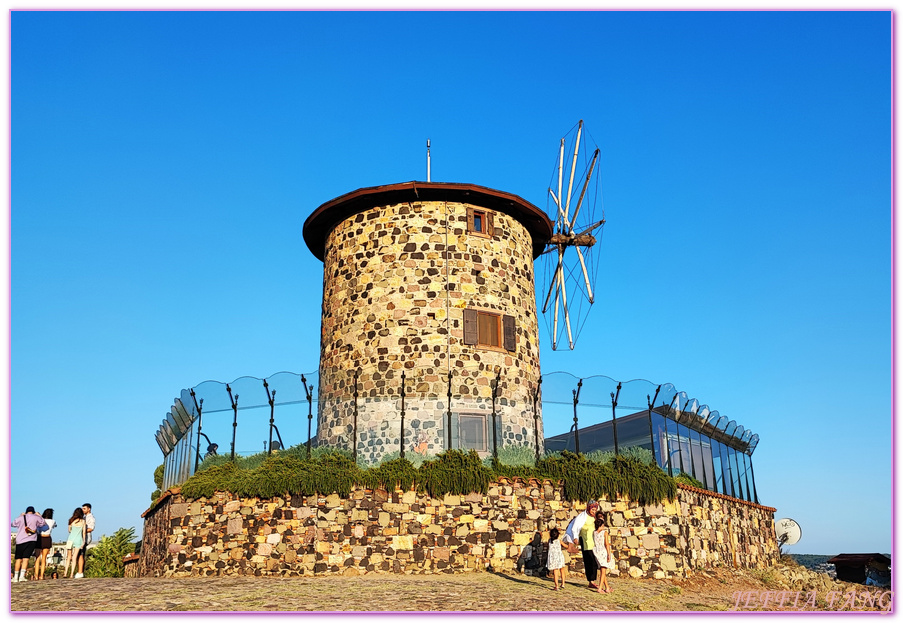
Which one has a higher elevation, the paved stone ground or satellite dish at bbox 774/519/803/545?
satellite dish at bbox 774/519/803/545

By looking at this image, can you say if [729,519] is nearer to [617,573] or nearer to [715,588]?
[715,588]

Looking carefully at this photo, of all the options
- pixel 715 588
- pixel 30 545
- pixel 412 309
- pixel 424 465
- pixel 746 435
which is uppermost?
pixel 412 309

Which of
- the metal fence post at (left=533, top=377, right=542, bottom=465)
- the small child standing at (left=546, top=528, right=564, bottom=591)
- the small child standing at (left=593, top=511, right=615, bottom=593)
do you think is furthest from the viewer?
the metal fence post at (left=533, top=377, right=542, bottom=465)

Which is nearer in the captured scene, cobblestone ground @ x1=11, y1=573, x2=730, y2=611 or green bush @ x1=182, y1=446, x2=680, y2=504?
cobblestone ground @ x1=11, y1=573, x2=730, y2=611

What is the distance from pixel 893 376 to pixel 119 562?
2061cm

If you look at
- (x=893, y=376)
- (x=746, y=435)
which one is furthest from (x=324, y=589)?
(x=746, y=435)

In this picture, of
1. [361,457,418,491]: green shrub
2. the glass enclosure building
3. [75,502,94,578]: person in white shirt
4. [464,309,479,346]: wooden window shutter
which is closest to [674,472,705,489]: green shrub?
the glass enclosure building

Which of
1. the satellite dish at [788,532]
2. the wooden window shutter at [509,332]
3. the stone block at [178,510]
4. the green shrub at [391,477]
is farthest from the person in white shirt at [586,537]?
the satellite dish at [788,532]

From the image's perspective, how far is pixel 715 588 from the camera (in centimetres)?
1638

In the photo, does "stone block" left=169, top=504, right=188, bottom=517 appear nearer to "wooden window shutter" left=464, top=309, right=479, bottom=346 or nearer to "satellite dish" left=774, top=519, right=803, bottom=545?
"wooden window shutter" left=464, top=309, right=479, bottom=346

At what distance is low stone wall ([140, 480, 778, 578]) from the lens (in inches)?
607

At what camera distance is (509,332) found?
20250mm

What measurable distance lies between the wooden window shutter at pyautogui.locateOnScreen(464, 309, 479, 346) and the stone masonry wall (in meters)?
0.13

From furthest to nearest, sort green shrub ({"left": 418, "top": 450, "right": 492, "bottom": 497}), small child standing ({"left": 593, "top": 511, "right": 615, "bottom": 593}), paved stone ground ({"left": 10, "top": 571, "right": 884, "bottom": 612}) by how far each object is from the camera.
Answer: green shrub ({"left": 418, "top": 450, "right": 492, "bottom": 497}) < small child standing ({"left": 593, "top": 511, "right": 615, "bottom": 593}) < paved stone ground ({"left": 10, "top": 571, "right": 884, "bottom": 612})
